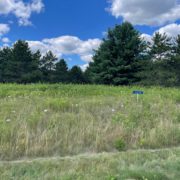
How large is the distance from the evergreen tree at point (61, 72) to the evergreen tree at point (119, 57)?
43.9 ft

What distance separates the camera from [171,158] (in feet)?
11.5

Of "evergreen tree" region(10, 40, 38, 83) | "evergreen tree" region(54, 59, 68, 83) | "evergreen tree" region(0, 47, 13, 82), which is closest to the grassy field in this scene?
"evergreen tree" region(10, 40, 38, 83)

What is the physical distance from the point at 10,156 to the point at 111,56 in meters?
24.6

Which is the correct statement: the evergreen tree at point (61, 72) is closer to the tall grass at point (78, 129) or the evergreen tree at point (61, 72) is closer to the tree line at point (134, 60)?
the tree line at point (134, 60)

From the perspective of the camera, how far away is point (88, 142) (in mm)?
4117

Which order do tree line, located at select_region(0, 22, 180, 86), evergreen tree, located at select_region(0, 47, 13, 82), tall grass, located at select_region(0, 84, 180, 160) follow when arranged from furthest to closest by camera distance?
evergreen tree, located at select_region(0, 47, 13, 82)
tree line, located at select_region(0, 22, 180, 86)
tall grass, located at select_region(0, 84, 180, 160)

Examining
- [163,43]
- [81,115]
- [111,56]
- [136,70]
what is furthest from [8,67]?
[81,115]

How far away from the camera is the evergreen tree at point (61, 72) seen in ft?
137

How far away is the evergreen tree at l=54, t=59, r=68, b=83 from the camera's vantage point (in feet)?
137

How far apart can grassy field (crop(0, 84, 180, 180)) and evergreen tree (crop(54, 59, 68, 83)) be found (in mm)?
35993

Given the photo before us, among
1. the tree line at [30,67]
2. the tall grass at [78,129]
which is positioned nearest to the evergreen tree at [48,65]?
the tree line at [30,67]

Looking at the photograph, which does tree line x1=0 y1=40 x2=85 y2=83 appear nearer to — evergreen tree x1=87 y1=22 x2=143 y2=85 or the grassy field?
evergreen tree x1=87 y1=22 x2=143 y2=85

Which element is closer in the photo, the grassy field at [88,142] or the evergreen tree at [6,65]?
the grassy field at [88,142]

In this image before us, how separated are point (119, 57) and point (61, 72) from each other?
17.6m
